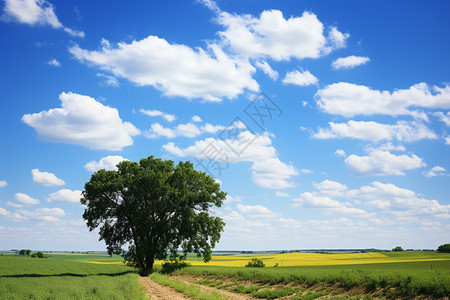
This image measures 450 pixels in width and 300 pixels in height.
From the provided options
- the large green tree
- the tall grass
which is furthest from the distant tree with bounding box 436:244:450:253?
the tall grass

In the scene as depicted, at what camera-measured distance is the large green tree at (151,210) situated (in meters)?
41.1

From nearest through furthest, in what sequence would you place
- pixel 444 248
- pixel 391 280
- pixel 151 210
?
pixel 391 280 < pixel 151 210 < pixel 444 248

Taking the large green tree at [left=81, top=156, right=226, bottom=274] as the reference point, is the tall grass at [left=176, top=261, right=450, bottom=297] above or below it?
below

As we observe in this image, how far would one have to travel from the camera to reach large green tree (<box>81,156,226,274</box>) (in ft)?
135

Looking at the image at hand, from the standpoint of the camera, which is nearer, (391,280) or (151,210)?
(391,280)

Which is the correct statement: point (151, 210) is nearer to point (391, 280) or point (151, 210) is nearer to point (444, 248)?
point (391, 280)

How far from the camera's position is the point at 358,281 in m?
19.8

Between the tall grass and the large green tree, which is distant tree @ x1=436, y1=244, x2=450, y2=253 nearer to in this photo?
Result: the large green tree

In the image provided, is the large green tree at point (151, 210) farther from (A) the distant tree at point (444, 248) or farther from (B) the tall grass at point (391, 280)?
(A) the distant tree at point (444, 248)

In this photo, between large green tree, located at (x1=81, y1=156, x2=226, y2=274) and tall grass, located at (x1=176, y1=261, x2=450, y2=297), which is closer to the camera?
tall grass, located at (x1=176, y1=261, x2=450, y2=297)

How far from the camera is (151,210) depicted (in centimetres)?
4134

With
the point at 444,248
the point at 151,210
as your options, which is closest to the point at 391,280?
the point at 151,210

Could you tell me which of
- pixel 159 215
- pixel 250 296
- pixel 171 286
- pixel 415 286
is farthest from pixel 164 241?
pixel 415 286

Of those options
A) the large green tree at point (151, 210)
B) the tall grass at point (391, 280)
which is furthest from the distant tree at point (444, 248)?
the tall grass at point (391, 280)
